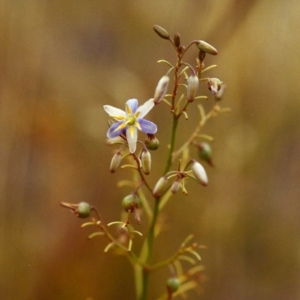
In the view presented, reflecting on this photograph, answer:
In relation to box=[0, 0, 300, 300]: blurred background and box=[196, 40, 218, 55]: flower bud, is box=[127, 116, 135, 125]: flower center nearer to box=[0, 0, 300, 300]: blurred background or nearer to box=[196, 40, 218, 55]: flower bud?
box=[196, 40, 218, 55]: flower bud

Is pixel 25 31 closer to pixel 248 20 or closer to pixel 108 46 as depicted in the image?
pixel 108 46

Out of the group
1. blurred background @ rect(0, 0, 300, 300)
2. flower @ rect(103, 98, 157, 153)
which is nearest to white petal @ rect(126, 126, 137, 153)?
flower @ rect(103, 98, 157, 153)

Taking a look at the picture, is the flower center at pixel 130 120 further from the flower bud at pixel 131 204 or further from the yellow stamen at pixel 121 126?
the flower bud at pixel 131 204

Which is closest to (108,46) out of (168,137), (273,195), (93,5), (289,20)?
(93,5)

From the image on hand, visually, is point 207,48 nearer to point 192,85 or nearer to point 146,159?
point 192,85

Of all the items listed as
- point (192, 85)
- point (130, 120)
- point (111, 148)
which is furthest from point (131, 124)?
point (111, 148)

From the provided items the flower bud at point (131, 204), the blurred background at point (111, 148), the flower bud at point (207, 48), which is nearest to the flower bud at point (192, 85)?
the flower bud at point (207, 48)

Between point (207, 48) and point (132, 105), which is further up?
point (207, 48)
